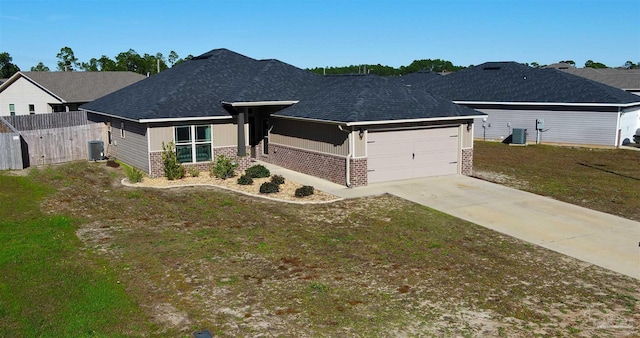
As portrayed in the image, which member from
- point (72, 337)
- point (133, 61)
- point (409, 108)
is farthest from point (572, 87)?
point (133, 61)

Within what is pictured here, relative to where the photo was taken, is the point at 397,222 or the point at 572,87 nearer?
the point at 397,222

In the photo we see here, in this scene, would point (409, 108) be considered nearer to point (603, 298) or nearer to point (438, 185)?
point (438, 185)

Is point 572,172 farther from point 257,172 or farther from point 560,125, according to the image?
point 257,172

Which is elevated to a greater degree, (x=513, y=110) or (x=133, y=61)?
(x=133, y=61)

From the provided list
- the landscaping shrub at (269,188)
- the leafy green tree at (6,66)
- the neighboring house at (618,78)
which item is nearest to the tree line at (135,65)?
the leafy green tree at (6,66)

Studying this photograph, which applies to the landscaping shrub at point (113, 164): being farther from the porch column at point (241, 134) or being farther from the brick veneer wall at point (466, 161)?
the brick veneer wall at point (466, 161)
